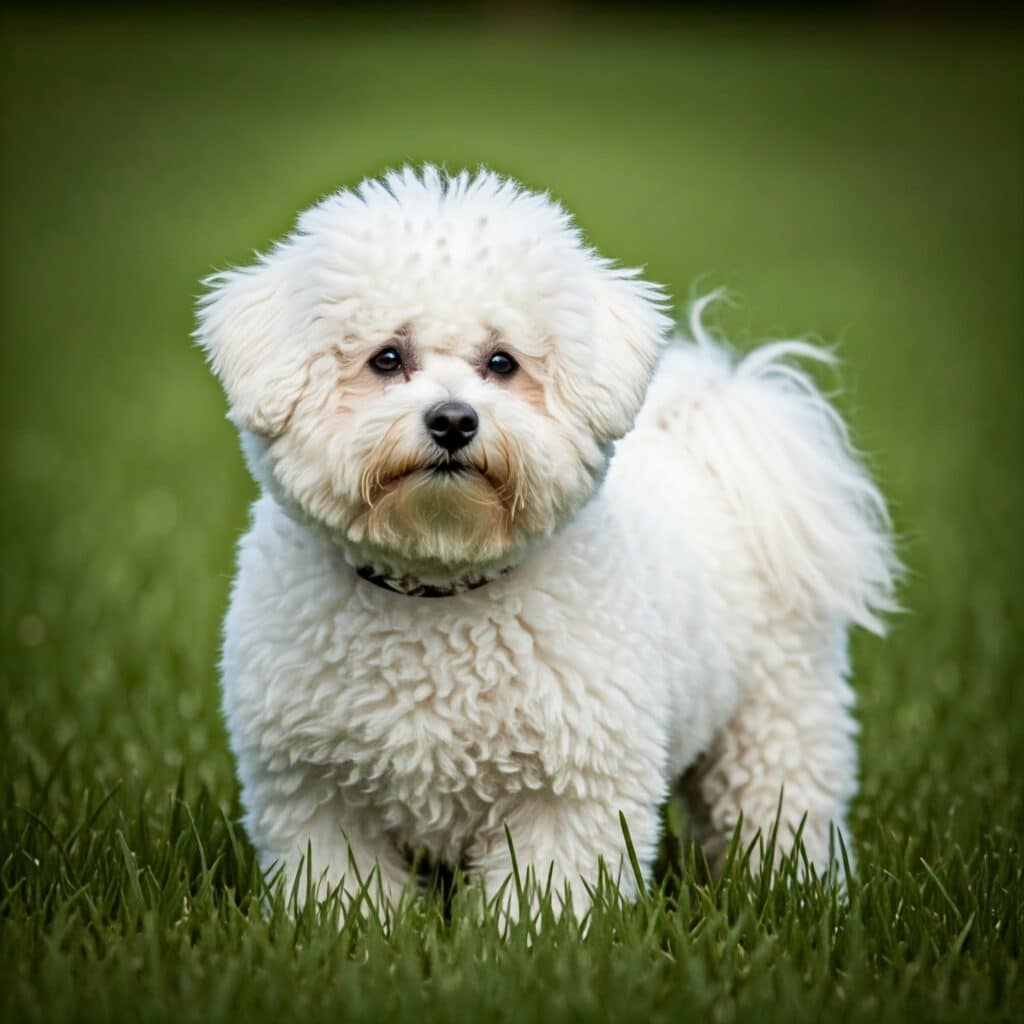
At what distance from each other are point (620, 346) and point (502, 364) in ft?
0.94

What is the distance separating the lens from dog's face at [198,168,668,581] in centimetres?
339

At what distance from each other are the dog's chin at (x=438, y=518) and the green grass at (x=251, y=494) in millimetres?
761

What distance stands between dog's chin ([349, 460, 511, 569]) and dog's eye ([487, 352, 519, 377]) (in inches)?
11.2

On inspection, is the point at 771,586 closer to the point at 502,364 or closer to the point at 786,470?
the point at 786,470

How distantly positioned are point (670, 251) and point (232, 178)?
27.7ft

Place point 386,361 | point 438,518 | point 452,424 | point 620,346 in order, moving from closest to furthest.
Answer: point 452,424 < point 438,518 < point 386,361 < point 620,346

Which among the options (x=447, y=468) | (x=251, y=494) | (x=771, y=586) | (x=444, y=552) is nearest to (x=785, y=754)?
(x=771, y=586)

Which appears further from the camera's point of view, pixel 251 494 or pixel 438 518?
pixel 251 494

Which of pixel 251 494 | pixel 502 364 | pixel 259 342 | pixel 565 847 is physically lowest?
pixel 251 494

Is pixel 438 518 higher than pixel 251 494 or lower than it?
higher

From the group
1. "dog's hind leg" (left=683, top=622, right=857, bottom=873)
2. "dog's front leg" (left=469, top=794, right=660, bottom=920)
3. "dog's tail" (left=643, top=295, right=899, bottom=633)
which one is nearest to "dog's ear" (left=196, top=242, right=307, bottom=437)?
"dog's front leg" (left=469, top=794, right=660, bottom=920)

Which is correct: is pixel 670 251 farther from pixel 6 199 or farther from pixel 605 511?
pixel 605 511

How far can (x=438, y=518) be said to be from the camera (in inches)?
135

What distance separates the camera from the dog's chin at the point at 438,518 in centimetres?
337
